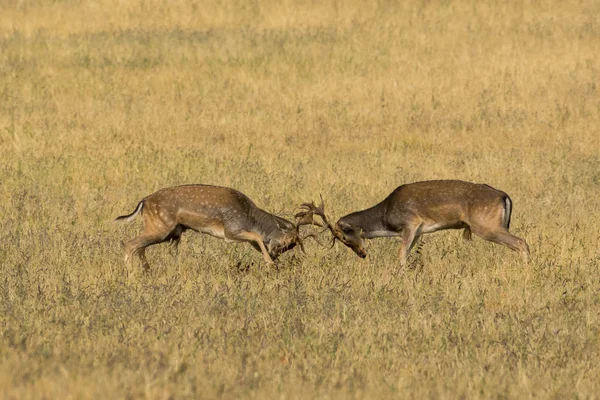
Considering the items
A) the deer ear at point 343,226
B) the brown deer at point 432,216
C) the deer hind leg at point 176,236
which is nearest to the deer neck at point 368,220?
the brown deer at point 432,216

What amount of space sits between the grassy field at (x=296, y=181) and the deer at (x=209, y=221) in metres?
0.24

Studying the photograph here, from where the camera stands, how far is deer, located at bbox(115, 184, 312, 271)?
34.2 feet

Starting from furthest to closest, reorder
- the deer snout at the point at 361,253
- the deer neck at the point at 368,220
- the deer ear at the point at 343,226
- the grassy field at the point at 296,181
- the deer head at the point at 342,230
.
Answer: the deer neck at the point at 368,220 < the deer ear at the point at 343,226 < the deer snout at the point at 361,253 < the deer head at the point at 342,230 < the grassy field at the point at 296,181

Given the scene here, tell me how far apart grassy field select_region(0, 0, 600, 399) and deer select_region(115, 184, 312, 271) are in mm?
243

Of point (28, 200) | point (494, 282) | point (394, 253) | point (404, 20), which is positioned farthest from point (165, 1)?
point (494, 282)

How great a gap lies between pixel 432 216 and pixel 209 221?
2090mm

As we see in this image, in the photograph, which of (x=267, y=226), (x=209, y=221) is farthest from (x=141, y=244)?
(x=267, y=226)

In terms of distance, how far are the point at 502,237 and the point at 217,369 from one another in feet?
14.6

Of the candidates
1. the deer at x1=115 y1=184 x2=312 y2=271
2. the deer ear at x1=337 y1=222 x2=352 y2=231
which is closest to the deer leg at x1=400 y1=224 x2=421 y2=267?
the deer ear at x1=337 y1=222 x2=352 y2=231

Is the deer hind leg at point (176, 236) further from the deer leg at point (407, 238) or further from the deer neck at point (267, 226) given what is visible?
the deer leg at point (407, 238)

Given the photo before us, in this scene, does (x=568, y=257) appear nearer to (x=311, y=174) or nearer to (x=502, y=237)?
(x=502, y=237)

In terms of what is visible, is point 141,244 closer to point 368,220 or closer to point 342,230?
point 342,230

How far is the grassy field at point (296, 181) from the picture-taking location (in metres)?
7.15

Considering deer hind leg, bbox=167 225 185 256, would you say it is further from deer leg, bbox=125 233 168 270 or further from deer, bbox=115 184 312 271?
deer leg, bbox=125 233 168 270
